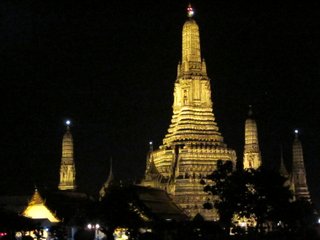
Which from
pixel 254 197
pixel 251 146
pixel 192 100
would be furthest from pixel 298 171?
pixel 254 197

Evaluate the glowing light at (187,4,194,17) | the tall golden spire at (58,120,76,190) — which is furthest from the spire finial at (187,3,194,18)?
the tall golden spire at (58,120,76,190)

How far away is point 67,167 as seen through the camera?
78.5 m

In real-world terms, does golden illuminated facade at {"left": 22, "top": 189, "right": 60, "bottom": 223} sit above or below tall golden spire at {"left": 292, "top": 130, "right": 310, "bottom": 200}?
below

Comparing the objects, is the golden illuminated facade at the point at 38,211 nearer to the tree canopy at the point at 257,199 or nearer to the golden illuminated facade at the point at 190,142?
the tree canopy at the point at 257,199

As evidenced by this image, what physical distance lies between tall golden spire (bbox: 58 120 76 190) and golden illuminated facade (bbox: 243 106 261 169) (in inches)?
731

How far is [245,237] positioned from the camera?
35.8 m

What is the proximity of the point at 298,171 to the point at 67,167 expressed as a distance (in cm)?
2723

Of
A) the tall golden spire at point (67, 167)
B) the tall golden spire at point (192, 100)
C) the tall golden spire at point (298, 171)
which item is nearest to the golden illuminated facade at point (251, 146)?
the tall golden spire at point (192, 100)

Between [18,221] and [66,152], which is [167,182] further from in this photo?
[18,221]

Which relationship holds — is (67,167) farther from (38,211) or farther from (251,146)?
(38,211)

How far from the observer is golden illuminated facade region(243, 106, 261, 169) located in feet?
250

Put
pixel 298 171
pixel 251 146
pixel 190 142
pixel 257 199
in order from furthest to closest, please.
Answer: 1. pixel 298 171
2. pixel 251 146
3. pixel 190 142
4. pixel 257 199

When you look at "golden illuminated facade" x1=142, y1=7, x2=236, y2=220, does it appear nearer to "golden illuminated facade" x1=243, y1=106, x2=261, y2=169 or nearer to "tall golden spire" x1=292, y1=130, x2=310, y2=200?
"golden illuminated facade" x1=243, y1=106, x2=261, y2=169

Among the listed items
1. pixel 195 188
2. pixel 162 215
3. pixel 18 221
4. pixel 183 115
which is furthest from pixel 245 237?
pixel 183 115
